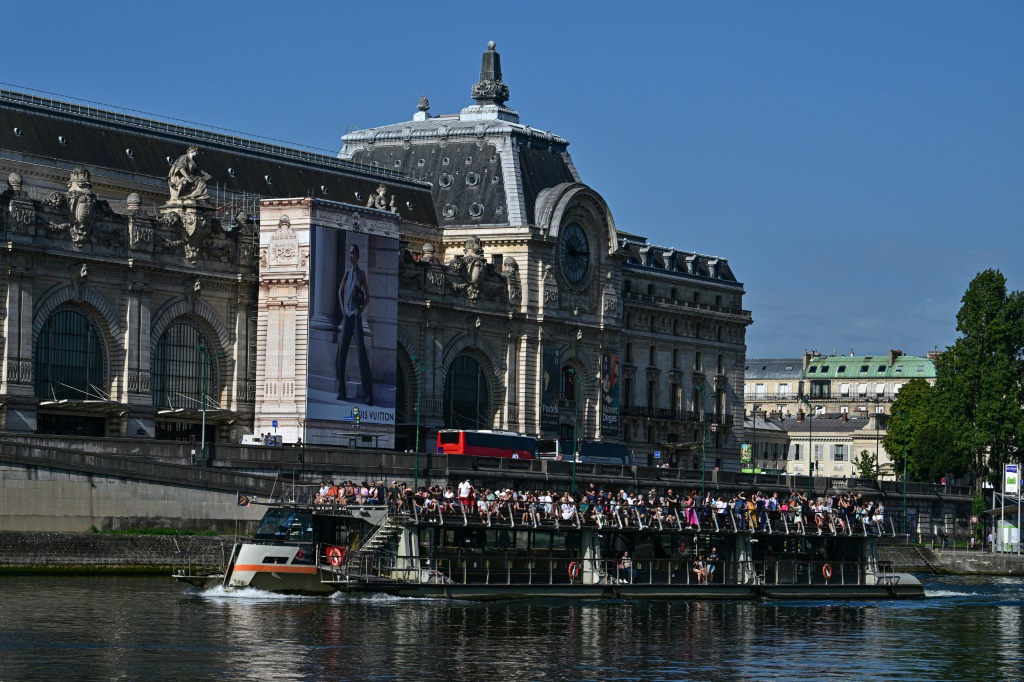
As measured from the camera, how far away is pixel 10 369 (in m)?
117

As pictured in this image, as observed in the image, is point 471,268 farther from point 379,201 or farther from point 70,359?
point 70,359

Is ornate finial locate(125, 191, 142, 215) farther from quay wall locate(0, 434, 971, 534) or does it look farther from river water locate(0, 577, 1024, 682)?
river water locate(0, 577, 1024, 682)

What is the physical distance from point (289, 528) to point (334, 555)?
191 centimetres

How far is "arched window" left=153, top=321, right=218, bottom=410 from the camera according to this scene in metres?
126

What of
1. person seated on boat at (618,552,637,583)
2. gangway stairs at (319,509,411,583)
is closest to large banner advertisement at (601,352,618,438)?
person seated on boat at (618,552,637,583)

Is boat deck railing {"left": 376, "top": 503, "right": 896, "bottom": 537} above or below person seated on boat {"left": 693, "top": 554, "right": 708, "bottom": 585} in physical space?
above

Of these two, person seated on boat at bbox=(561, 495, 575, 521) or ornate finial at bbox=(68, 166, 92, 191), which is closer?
person seated on boat at bbox=(561, 495, 575, 521)

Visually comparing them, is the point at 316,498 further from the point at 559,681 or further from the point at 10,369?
the point at 10,369

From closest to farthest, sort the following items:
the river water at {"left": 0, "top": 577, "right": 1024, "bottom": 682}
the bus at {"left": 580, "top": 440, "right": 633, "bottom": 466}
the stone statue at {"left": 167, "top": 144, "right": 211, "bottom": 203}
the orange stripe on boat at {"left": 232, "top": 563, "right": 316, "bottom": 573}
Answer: the river water at {"left": 0, "top": 577, "right": 1024, "bottom": 682}
the orange stripe on boat at {"left": 232, "top": 563, "right": 316, "bottom": 573}
the stone statue at {"left": 167, "top": 144, "right": 211, "bottom": 203}
the bus at {"left": 580, "top": 440, "right": 633, "bottom": 466}

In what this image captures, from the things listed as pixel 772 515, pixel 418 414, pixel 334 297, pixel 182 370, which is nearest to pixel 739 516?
pixel 772 515

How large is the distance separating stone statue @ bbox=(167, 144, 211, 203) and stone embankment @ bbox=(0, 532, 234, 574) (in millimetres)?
35580

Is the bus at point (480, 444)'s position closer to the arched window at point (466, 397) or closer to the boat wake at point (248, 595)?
the arched window at point (466, 397)

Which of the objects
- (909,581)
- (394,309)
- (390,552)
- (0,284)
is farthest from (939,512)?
(390,552)

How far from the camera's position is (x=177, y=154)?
135250 millimetres
